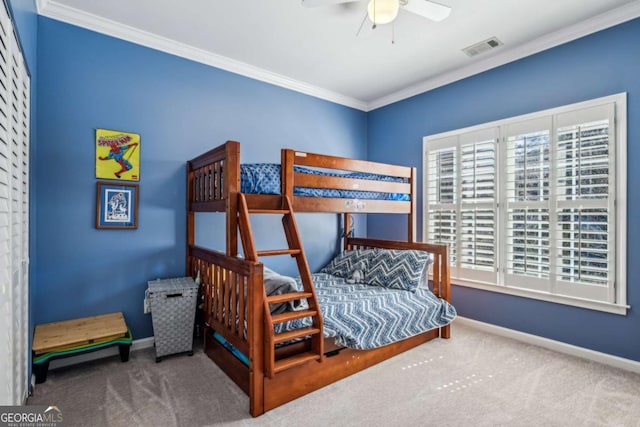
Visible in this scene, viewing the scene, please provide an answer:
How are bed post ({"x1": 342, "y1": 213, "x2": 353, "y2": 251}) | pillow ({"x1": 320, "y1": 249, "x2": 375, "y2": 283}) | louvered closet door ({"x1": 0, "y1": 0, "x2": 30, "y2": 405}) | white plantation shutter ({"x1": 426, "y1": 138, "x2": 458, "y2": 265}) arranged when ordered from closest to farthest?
louvered closet door ({"x1": 0, "y1": 0, "x2": 30, "y2": 405}), pillow ({"x1": 320, "y1": 249, "x2": 375, "y2": 283}), white plantation shutter ({"x1": 426, "y1": 138, "x2": 458, "y2": 265}), bed post ({"x1": 342, "y1": 213, "x2": 353, "y2": 251})

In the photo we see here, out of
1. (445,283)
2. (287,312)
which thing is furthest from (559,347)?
(287,312)

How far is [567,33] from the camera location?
2.75 metres

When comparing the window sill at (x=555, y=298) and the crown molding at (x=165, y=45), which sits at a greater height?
Answer: the crown molding at (x=165, y=45)

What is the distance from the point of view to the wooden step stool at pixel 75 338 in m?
2.17

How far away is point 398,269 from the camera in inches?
128

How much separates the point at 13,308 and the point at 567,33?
4.31 metres

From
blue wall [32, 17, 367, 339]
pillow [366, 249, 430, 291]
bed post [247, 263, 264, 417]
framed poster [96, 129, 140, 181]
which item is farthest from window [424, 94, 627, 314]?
framed poster [96, 129, 140, 181]

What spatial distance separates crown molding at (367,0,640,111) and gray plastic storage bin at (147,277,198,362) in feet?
11.0

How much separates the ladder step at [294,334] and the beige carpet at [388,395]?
0.44 m

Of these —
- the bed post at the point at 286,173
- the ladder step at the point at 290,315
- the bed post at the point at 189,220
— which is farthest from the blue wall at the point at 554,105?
the bed post at the point at 189,220

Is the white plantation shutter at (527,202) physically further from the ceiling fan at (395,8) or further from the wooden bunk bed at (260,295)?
the ceiling fan at (395,8)

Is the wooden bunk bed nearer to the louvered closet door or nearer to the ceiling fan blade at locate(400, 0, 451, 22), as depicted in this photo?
the louvered closet door

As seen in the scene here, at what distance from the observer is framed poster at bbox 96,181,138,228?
2.66 meters

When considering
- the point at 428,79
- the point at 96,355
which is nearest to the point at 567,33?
the point at 428,79
